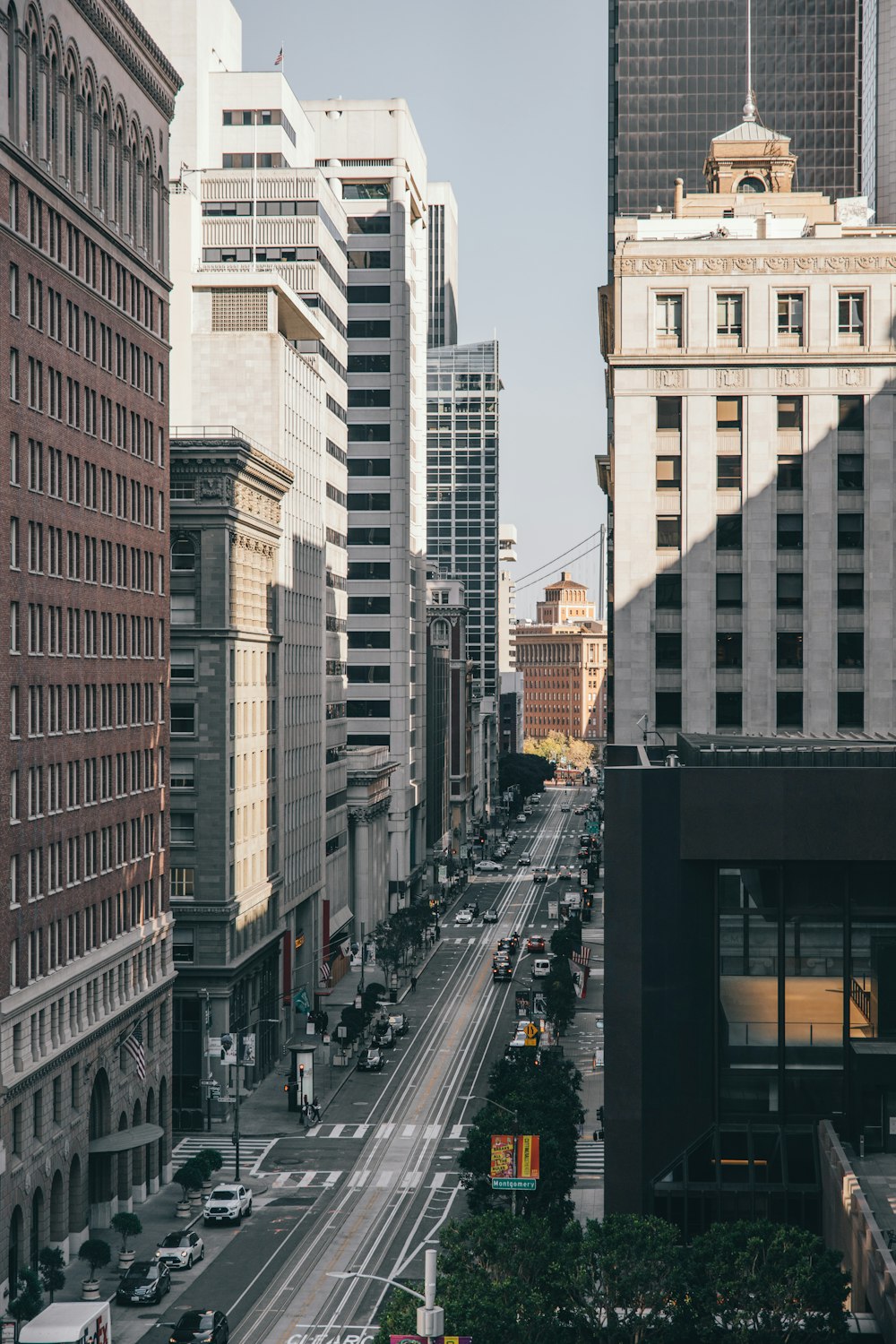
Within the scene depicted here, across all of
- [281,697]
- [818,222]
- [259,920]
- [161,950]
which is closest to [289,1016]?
[259,920]

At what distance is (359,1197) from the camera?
87875 mm

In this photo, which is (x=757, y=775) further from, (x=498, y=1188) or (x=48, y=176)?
(x=48, y=176)

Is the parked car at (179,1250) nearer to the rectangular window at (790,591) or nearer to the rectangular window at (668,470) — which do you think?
the rectangular window at (790,591)

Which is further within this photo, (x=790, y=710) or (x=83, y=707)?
(x=790, y=710)

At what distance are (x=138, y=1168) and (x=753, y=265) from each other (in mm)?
55974

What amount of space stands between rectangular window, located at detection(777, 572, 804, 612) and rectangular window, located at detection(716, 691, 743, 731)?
5.42 metres

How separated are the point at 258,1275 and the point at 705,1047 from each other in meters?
29.6

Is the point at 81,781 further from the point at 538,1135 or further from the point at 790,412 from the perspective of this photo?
the point at 790,412

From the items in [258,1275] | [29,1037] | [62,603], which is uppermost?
[62,603]

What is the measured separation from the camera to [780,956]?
54344 millimetres

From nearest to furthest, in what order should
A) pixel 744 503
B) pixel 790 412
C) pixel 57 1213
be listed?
pixel 57 1213
pixel 744 503
pixel 790 412

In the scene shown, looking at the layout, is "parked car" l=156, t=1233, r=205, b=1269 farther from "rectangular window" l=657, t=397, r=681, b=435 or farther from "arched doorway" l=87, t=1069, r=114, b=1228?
"rectangular window" l=657, t=397, r=681, b=435

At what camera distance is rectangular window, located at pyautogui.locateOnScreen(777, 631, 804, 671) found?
314 ft

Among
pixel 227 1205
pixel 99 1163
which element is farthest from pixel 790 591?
pixel 99 1163
